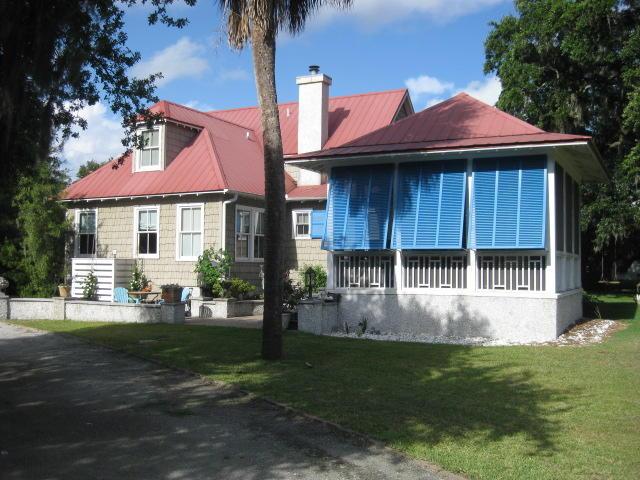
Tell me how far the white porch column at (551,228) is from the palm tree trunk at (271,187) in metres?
6.49

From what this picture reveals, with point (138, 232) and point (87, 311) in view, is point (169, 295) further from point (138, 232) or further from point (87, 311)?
point (138, 232)

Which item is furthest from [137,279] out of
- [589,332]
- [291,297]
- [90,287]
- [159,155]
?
[589,332]

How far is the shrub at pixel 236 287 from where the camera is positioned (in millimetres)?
19406

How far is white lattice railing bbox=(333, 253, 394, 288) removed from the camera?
16.2 metres

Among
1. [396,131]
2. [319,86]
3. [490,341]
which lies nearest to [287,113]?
[319,86]

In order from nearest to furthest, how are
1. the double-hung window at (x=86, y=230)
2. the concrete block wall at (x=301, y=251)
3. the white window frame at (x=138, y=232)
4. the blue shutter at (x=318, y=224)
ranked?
the blue shutter at (x=318, y=224) < the white window frame at (x=138, y=232) < the concrete block wall at (x=301, y=251) < the double-hung window at (x=86, y=230)

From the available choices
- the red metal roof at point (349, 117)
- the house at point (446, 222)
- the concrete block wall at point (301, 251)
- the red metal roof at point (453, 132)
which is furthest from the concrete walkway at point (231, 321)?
the red metal roof at point (349, 117)

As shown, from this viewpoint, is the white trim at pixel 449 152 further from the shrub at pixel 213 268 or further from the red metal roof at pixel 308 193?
the red metal roof at pixel 308 193

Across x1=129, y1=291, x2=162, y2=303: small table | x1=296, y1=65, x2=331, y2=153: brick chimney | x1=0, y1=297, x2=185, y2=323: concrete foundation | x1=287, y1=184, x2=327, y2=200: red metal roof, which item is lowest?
x1=0, y1=297, x2=185, y2=323: concrete foundation

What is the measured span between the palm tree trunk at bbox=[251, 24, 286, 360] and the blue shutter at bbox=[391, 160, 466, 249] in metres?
4.84

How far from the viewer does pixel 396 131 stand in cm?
1689

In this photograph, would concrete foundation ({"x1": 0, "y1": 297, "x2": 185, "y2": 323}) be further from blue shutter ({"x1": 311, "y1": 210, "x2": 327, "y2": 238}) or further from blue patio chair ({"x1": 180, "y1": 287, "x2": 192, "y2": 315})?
blue shutter ({"x1": 311, "y1": 210, "x2": 327, "y2": 238})

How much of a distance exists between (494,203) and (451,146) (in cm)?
162

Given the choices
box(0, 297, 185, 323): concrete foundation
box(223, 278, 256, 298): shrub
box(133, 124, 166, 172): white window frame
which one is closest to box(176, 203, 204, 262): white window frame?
box(223, 278, 256, 298): shrub
